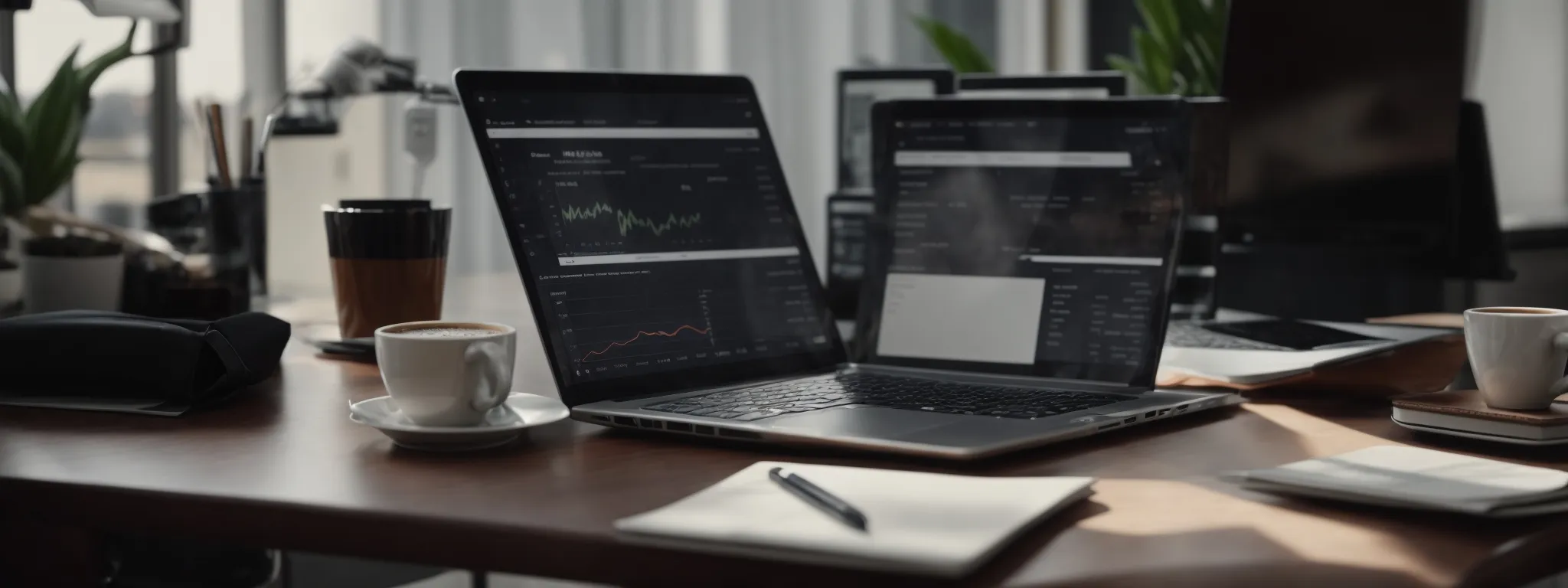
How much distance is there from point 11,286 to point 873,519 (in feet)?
3.55

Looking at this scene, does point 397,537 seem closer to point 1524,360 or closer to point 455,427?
point 455,427

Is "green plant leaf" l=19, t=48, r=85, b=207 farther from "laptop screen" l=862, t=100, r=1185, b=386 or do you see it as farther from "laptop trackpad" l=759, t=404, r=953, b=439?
"laptop trackpad" l=759, t=404, r=953, b=439

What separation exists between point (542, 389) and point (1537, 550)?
0.65 meters

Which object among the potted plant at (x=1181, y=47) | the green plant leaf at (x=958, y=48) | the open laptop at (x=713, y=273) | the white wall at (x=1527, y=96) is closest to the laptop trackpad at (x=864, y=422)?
the open laptop at (x=713, y=273)

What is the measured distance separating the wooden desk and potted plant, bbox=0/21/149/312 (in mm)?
442

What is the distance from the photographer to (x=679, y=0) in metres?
3.37

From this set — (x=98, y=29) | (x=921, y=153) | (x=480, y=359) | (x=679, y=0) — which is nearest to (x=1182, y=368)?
(x=921, y=153)

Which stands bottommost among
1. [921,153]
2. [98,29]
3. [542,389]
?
[542,389]

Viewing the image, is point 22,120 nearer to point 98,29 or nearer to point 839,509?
point 98,29

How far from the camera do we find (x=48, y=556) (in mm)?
689

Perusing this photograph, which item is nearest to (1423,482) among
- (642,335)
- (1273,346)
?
(1273,346)

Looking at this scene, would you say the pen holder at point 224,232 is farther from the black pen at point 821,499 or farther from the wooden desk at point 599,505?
the black pen at point 821,499

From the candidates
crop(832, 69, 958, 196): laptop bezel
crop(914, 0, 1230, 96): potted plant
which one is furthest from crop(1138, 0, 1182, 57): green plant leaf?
crop(832, 69, 958, 196): laptop bezel

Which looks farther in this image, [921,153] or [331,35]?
[331,35]
